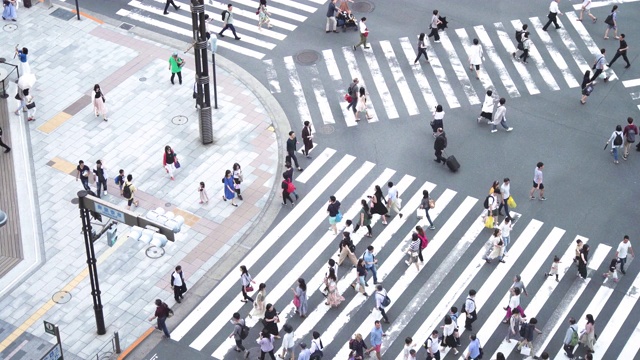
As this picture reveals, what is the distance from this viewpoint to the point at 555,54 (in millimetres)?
44906

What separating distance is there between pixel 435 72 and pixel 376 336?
16284 millimetres

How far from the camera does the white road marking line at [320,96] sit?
136 ft

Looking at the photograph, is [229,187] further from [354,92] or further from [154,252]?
[354,92]

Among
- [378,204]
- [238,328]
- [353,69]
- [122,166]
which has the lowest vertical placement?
[238,328]

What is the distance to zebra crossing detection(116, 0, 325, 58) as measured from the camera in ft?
149

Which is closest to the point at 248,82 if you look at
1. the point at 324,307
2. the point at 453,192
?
the point at 453,192

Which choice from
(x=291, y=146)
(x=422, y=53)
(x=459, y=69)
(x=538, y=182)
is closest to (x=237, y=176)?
(x=291, y=146)

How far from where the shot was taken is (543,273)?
3447cm

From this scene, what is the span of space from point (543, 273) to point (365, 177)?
7.62 metres

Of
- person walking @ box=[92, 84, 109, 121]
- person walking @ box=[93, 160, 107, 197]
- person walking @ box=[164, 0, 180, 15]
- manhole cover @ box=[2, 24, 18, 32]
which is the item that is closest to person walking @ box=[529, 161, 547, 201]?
person walking @ box=[93, 160, 107, 197]

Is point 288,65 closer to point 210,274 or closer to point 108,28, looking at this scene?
point 108,28

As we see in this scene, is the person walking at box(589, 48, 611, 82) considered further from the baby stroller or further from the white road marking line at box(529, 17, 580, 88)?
the baby stroller

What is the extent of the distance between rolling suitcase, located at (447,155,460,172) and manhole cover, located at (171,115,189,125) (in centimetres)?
1047

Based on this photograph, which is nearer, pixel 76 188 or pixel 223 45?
pixel 76 188
